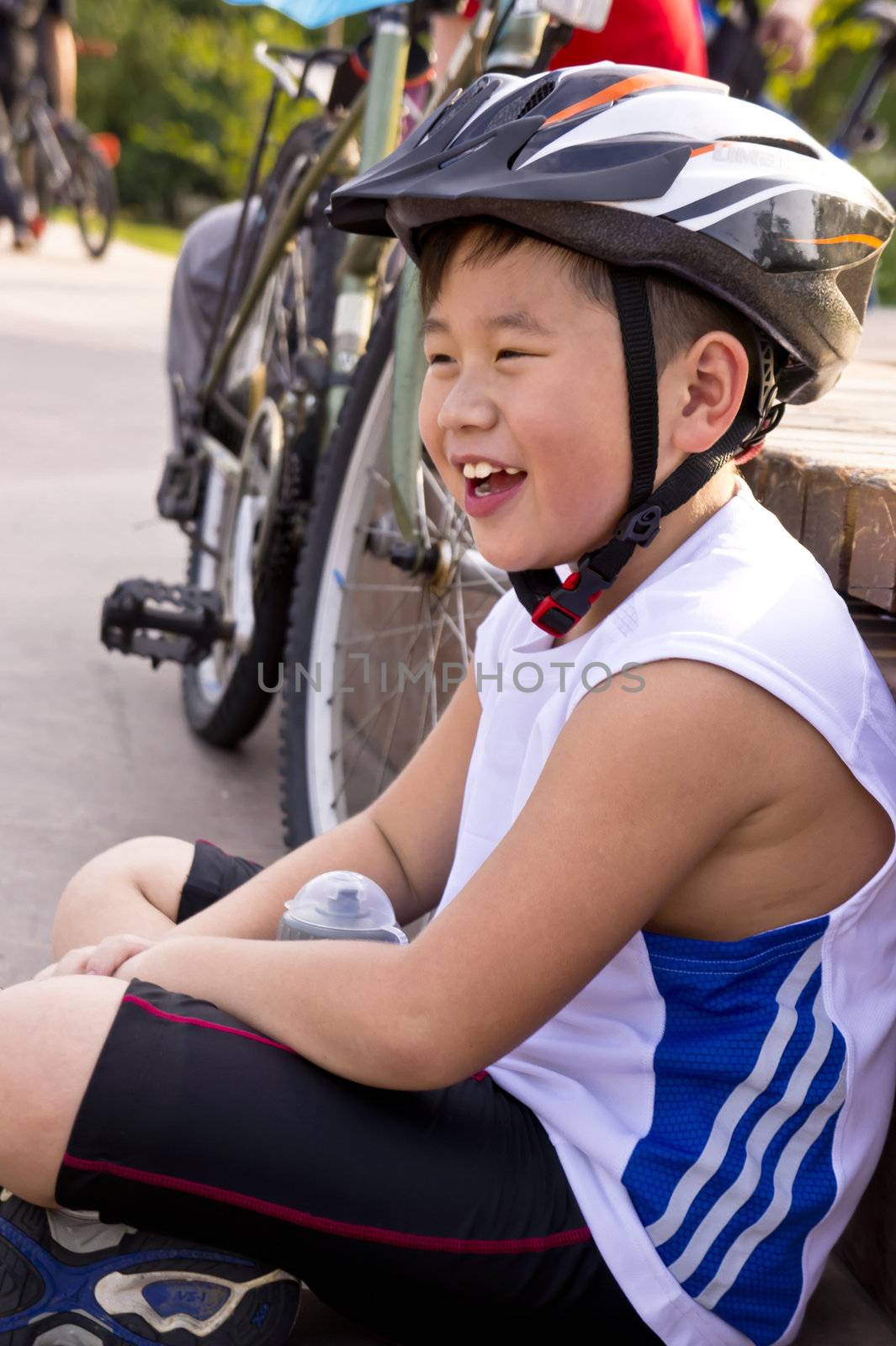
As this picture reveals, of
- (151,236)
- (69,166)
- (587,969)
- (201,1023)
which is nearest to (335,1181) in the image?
(201,1023)

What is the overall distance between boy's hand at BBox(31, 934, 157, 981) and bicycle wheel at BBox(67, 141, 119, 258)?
13020 millimetres

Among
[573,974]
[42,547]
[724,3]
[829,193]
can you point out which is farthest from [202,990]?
[724,3]

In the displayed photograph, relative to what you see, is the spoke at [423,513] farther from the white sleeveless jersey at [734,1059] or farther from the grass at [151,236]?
the grass at [151,236]

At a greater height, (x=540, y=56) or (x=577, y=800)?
(x=540, y=56)

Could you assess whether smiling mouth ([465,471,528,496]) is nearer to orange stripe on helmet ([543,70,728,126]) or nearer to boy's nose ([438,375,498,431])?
boy's nose ([438,375,498,431])

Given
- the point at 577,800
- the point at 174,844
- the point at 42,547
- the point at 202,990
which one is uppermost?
the point at 577,800

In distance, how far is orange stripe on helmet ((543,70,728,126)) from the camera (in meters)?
1.82

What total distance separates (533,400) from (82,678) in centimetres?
278

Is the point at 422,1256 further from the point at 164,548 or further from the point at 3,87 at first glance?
the point at 3,87

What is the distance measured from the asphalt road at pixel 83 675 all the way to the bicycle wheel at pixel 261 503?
192 millimetres

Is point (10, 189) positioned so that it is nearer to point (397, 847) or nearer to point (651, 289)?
point (397, 847)

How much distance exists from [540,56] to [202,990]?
157 cm

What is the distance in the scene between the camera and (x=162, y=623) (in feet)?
11.5

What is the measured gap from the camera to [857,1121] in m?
1.78
